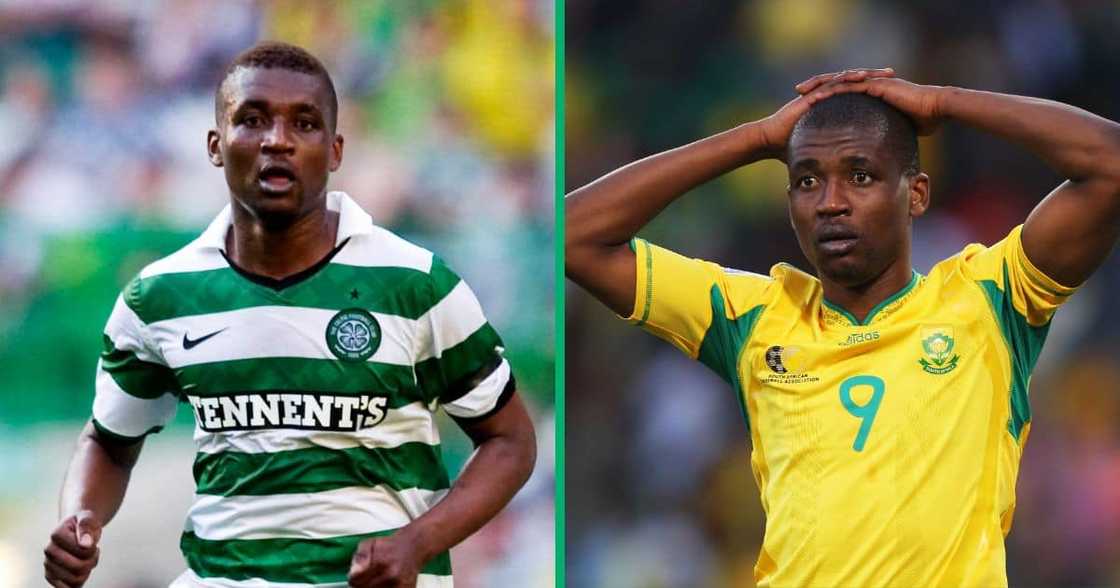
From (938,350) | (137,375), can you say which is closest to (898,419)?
(938,350)

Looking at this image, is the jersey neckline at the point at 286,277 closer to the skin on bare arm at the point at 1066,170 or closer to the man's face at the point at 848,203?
the man's face at the point at 848,203

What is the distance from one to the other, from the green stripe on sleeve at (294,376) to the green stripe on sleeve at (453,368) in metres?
0.09

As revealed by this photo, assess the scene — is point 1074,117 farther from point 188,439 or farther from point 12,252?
point 12,252

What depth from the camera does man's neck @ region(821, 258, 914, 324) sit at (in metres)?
3.40

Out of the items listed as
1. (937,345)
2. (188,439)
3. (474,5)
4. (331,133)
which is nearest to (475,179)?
(474,5)

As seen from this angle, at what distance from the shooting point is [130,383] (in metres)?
3.26

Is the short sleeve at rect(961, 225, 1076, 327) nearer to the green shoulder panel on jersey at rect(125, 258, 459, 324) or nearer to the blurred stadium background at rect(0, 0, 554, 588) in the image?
the green shoulder panel on jersey at rect(125, 258, 459, 324)

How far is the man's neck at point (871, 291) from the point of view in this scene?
3404 millimetres

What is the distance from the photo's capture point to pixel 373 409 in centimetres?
307

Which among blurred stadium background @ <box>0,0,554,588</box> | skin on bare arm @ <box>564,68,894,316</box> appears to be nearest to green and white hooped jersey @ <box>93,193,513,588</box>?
skin on bare arm @ <box>564,68,894,316</box>

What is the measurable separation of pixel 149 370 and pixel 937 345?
175 centimetres

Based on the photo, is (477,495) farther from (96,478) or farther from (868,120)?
(868,120)

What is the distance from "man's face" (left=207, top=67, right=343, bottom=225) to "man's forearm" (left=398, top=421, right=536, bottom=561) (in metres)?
0.66

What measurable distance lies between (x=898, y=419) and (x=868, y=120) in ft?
2.27
